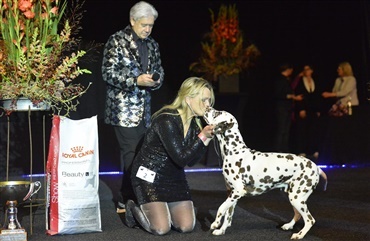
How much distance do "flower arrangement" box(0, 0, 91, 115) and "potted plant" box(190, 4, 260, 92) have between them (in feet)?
14.1

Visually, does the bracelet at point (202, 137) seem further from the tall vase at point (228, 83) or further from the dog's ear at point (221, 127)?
the tall vase at point (228, 83)

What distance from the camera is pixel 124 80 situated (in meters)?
5.65

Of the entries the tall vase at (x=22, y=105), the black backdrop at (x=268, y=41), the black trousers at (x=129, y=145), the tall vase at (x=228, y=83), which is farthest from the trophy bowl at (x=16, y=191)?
the tall vase at (x=228, y=83)

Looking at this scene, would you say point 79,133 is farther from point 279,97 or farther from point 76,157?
point 279,97

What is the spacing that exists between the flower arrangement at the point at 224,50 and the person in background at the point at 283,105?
1.53 ft

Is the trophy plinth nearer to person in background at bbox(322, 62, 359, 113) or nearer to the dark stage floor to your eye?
the dark stage floor

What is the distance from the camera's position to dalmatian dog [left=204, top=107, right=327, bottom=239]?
477 cm

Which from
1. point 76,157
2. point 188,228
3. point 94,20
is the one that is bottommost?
point 188,228

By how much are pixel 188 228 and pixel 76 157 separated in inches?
30.8

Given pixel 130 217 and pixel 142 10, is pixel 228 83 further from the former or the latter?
pixel 130 217

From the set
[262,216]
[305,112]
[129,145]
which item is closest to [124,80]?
[129,145]

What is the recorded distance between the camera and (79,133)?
5.03 m

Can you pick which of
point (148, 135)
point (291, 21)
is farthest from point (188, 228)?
point (291, 21)

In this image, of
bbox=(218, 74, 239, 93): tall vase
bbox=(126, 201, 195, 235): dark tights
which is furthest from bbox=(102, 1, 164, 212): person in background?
bbox=(218, 74, 239, 93): tall vase
